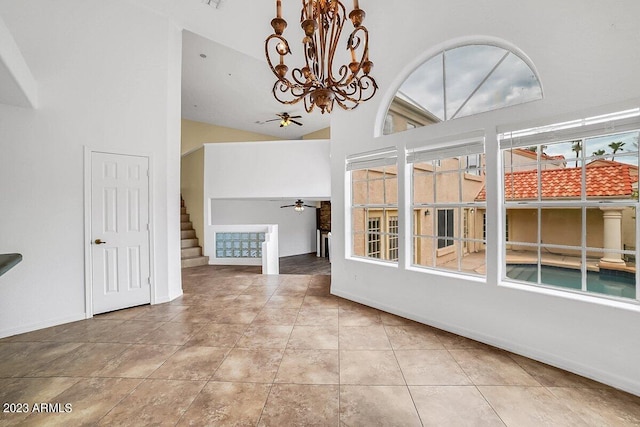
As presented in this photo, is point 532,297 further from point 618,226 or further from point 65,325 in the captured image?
point 65,325

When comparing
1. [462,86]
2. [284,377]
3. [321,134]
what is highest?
[321,134]

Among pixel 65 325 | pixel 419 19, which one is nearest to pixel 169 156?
pixel 65 325

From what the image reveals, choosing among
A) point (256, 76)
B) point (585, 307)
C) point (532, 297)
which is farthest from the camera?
point (256, 76)

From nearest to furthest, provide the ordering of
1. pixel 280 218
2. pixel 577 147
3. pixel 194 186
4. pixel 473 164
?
pixel 577 147, pixel 473 164, pixel 194 186, pixel 280 218

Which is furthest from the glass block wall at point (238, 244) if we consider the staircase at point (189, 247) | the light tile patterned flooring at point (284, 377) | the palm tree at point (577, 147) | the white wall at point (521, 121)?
the palm tree at point (577, 147)

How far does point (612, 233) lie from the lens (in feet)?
7.42

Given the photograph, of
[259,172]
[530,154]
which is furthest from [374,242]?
[259,172]

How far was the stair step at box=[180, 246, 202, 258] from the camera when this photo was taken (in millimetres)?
6870

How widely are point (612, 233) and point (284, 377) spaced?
9.86ft

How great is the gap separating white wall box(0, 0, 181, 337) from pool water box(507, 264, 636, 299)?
4.50 metres

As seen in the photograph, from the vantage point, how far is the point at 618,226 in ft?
7.30

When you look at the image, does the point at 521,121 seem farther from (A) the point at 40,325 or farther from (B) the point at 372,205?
(A) the point at 40,325

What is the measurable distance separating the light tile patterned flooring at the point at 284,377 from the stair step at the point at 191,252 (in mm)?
3532

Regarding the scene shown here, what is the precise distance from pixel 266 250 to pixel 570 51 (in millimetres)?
5516
